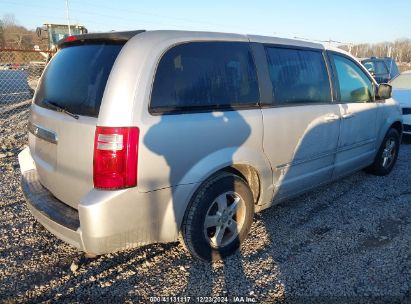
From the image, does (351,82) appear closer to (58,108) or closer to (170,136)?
(170,136)

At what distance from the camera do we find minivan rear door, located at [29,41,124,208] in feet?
7.80

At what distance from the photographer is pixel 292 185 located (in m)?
3.54

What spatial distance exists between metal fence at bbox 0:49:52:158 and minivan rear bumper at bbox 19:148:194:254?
13.4ft

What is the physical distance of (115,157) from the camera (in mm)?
2262

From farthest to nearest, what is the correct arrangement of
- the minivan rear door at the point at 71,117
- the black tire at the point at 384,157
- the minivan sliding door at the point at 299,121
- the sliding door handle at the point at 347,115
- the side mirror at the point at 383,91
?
the black tire at the point at 384,157, the side mirror at the point at 383,91, the sliding door handle at the point at 347,115, the minivan sliding door at the point at 299,121, the minivan rear door at the point at 71,117

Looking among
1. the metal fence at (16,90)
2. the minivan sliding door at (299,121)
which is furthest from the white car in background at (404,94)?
the metal fence at (16,90)

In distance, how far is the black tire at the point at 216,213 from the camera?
274 centimetres

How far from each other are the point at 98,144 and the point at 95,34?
96 cm

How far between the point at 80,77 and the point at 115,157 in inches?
29.8

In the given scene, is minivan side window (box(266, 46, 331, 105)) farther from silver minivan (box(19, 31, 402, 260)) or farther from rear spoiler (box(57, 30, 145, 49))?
rear spoiler (box(57, 30, 145, 49))

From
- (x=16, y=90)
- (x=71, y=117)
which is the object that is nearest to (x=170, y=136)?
(x=71, y=117)

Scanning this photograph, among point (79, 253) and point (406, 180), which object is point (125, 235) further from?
point (406, 180)

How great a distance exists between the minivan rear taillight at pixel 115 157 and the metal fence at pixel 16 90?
449 centimetres

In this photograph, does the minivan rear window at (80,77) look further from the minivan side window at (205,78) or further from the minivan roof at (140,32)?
the minivan side window at (205,78)
